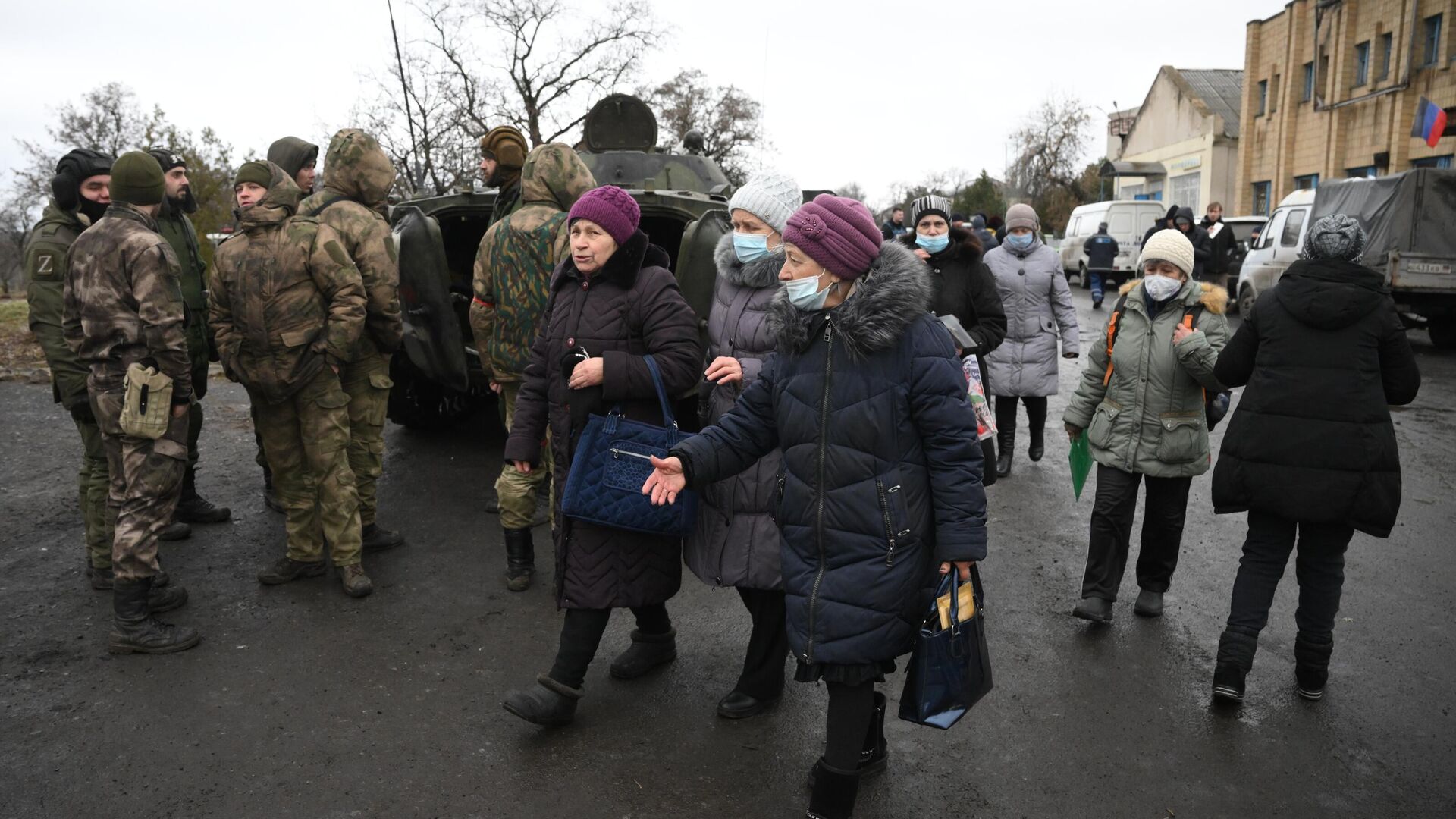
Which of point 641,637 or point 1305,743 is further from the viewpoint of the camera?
point 641,637

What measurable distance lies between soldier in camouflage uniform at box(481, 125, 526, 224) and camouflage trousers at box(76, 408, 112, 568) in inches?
97.2

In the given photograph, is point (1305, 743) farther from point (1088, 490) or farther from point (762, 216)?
point (1088, 490)

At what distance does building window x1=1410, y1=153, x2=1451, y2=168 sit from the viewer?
938 inches

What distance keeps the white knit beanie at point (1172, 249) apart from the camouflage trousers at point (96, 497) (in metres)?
4.68

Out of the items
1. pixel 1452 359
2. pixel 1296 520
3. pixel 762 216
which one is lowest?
pixel 1452 359

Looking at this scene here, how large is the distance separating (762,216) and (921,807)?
196cm

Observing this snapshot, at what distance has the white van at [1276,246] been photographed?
1530 centimetres

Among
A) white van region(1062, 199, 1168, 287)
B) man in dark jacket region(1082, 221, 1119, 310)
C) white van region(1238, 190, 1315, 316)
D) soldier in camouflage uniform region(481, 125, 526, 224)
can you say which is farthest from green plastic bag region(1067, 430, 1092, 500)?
white van region(1062, 199, 1168, 287)

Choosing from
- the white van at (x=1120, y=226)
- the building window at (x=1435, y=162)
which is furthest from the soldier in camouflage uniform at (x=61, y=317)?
the building window at (x=1435, y=162)

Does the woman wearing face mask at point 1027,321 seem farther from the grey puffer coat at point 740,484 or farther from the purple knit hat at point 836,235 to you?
the purple knit hat at point 836,235

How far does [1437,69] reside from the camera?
24.6 meters

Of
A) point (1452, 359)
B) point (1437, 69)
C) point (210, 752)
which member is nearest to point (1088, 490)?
point (210, 752)

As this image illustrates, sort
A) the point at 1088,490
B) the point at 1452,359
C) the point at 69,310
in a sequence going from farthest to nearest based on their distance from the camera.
Answer: the point at 1452,359 < the point at 1088,490 < the point at 69,310

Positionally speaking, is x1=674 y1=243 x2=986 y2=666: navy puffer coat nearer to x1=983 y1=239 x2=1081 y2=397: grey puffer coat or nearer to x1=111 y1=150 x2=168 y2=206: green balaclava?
x1=111 y1=150 x2=168 y2=206: green balaclava
